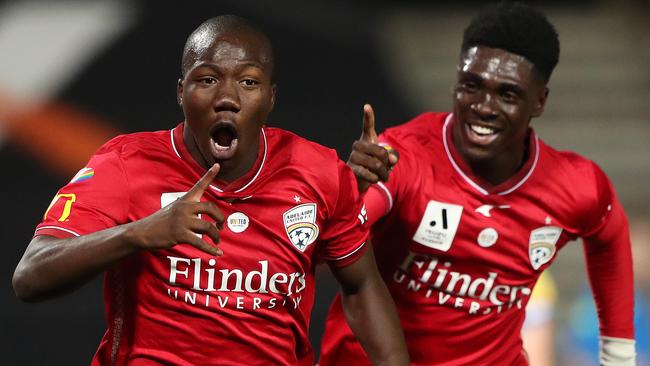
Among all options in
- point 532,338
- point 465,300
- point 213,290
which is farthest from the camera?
point 532,338

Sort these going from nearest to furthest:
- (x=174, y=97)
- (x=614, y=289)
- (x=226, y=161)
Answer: (x=226, y=161) < (x=614, y=289) < (x=174, y=97)

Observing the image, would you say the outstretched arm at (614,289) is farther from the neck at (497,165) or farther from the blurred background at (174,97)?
the blurred background at (174,97)

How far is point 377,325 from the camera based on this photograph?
10.9ft

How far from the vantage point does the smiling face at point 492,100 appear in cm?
370

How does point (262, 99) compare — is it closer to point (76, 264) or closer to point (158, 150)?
point (158, 150)

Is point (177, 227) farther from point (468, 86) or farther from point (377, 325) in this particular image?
point (468, 86)

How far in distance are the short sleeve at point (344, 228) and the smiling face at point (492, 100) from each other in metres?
0.64

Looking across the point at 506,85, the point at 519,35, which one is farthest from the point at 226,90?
the point at 519,35

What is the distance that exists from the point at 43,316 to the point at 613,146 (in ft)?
19.0

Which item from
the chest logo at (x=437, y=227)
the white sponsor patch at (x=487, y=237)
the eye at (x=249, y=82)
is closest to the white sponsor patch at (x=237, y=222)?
the eye at (x=249, y=82)

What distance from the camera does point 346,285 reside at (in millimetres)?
3355

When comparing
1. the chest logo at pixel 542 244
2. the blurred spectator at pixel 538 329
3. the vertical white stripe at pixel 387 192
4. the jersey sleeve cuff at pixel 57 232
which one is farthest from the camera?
the blurred spectator at pixel 538 329

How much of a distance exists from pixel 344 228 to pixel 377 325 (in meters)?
0.33

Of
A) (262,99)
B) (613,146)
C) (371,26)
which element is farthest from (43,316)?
(613,146)
